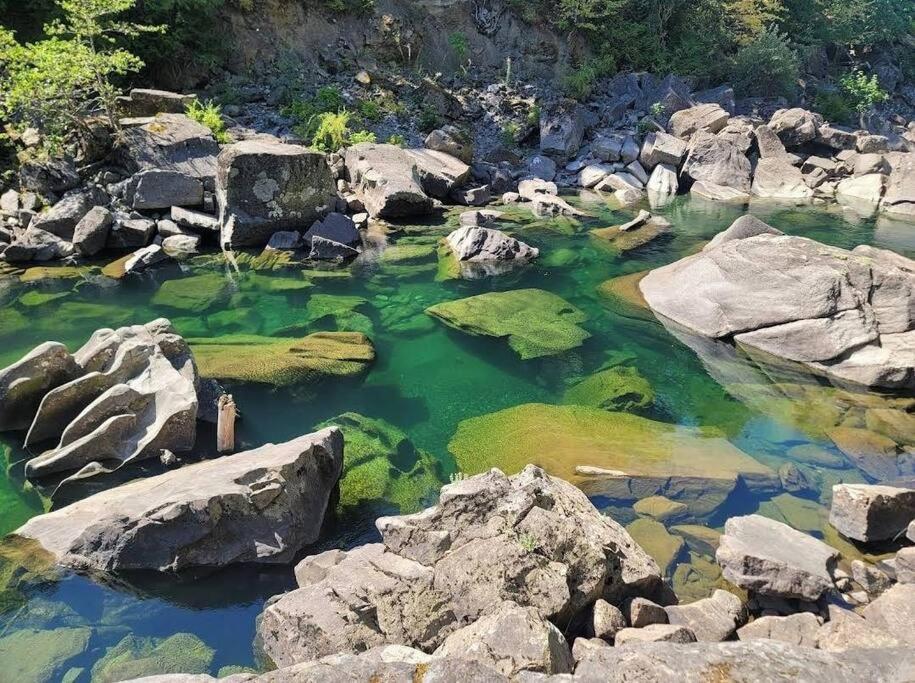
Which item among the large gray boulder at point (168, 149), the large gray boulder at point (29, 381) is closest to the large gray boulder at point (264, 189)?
the large gray boulder at point (168, 149)

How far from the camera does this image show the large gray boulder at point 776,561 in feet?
17.6

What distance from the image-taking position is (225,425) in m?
7.76

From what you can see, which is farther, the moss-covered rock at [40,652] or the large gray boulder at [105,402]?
the large gray boulder at [105,402]

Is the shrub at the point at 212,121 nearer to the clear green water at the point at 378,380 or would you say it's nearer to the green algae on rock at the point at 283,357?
the clear green water at the point at 378,380

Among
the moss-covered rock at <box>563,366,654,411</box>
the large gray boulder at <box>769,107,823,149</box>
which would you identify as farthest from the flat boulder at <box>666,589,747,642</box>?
the large gray boulder at <box>769,107,823,149</box>

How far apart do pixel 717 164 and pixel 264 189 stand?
1745 centimetres

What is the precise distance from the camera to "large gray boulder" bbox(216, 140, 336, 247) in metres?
15.0

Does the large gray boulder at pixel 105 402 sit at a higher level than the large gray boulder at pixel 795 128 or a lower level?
lower

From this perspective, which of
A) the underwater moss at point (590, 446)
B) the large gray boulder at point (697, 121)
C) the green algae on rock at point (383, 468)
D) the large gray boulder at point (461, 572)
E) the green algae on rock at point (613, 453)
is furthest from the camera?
the large gray boulder at point (697, 121)

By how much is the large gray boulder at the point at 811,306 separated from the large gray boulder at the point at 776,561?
5.35m

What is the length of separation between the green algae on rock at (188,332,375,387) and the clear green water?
0.25 m

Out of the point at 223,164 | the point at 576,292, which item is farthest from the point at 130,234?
the point at 576,292

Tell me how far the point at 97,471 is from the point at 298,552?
108 inches

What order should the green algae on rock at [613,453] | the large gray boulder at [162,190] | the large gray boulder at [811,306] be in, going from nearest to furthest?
the green algae on rock at [613,453] < the large gray boulder at [811,306] < the large gray boulder at [162,190]
